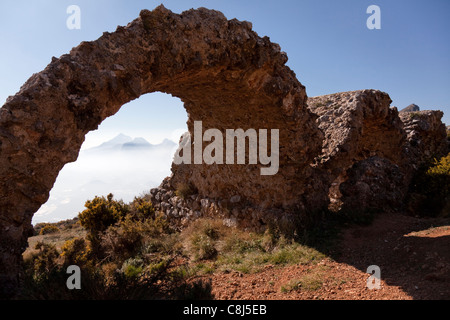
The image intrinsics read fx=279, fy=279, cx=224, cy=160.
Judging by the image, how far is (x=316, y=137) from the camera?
651 centimetres

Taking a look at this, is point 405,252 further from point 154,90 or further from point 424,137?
point 424,137

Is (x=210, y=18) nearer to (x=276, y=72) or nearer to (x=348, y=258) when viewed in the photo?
(x=276, y=72)

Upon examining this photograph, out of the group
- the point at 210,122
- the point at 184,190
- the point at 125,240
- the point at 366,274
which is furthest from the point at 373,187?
the point at 125,240

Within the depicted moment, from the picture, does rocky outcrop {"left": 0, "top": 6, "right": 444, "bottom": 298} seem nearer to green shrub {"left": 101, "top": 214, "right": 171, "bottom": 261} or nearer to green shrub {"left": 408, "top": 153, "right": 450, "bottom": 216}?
green shrub {"left": 408, "top": 153, "right": 450, "bottom": 216}

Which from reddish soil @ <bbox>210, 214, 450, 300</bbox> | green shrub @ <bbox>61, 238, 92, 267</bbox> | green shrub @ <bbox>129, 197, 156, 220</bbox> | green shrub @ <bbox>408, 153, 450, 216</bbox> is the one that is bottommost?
green shrub @ <bbox>61, 238, 92, 267</bbox>

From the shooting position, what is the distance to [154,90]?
490cm

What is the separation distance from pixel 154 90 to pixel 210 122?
6.82 ft

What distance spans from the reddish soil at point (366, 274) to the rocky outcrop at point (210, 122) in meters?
1.51

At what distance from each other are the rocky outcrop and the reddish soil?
151 centimetres

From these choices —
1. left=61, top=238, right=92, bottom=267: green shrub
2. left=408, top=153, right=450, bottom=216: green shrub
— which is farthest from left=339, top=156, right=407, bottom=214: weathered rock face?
left=61, top=238, right=92, bottom=267: green shrub

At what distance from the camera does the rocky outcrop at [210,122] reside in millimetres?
2988

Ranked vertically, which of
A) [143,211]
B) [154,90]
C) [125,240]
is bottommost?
[125,240]

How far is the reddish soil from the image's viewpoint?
3443 millimetres

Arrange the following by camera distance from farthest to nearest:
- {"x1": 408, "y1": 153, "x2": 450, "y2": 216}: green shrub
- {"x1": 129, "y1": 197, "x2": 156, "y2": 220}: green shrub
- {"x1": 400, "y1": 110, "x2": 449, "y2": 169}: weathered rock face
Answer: {"x1": 400, "y1": 110, "x2": 449, "y2": 169}: weathered rock face → {"x1": 129, "y1": 197, "x2": 156, "y2": 220}: green shrub → {"x1": 408, "y1": 153, "x2": 450, "y2": 216}: green shrub
